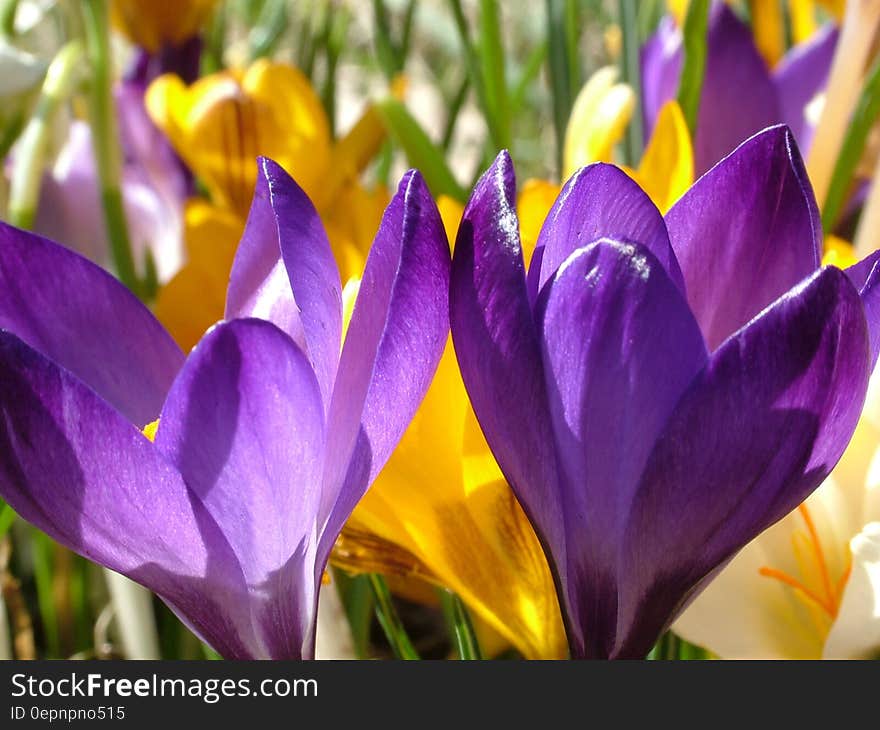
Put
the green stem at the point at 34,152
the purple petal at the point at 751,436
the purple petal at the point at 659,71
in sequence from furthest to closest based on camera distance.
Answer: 1. the purple petal at the point at 659,71
2. the green stem at the point at 34,152
3. the purple petal at the point at 751,436

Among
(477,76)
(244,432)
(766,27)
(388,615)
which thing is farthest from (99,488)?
(766,27)

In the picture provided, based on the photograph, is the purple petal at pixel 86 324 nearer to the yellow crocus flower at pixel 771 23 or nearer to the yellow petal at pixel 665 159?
the yellow petal at pixel 665 159

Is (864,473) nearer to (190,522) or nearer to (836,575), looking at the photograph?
(836,575)

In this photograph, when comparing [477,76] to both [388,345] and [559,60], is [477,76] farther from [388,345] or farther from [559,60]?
[388,345]

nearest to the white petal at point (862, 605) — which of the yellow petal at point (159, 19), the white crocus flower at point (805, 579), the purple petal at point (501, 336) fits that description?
the white crocus flower at point (805, 579)

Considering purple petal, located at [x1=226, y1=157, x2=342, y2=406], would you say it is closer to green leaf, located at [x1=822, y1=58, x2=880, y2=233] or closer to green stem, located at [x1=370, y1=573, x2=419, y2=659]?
green stem, located at [x1=370, y1=573, x2=419, y2=659]

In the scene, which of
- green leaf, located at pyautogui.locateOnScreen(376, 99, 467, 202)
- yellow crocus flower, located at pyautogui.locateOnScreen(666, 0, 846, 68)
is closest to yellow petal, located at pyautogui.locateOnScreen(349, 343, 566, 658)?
green leaf, located at pyautogui.locateOnScreen(376, 99, 467, 202)
